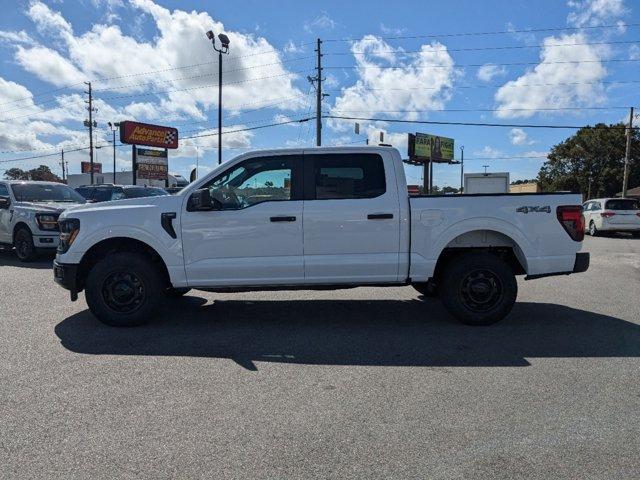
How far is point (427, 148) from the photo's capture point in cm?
6150

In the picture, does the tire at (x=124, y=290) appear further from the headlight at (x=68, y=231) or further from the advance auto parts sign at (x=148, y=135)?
the advance auto parts sign at (x=148, y=135)

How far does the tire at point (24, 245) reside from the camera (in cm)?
1076

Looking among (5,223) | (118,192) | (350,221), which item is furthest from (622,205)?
(5,223)

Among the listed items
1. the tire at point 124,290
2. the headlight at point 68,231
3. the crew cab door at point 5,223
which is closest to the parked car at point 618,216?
the tire at point 124,290

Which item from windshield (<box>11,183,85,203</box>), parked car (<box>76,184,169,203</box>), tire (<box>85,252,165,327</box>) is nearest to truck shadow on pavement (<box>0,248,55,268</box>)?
windshield (<box>11,183,85,203</box>)

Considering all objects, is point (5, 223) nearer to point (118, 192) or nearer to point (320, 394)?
point (118, 192)

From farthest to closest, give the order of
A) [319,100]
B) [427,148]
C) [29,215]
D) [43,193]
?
[427,148] → [319,100] → [43,193] → [29,215]

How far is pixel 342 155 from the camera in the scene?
225 inches

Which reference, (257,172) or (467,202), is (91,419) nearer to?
(257,172)

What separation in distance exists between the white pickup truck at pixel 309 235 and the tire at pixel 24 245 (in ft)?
19.6

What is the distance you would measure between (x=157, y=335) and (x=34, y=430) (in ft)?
7.18

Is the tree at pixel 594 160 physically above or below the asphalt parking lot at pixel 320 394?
above

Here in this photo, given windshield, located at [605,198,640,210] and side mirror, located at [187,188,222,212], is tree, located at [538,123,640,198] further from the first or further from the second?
side mirror, located at [187,188,222,212]

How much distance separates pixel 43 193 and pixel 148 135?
91.2 feet
